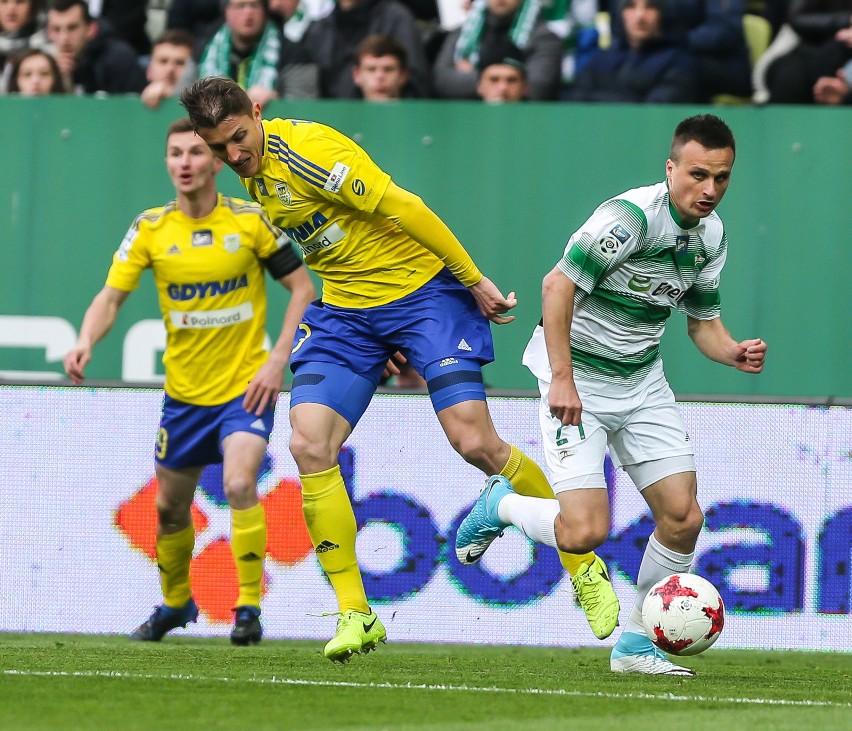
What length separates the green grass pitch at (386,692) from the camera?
4.65m

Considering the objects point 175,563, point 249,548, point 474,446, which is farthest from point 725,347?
point 175,563

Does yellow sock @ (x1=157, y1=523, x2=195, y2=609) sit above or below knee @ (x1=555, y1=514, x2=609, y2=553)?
below

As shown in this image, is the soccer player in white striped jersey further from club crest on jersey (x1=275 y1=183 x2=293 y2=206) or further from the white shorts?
club crest on jersey (x1=275 y1=183 x2=293 y2=206)

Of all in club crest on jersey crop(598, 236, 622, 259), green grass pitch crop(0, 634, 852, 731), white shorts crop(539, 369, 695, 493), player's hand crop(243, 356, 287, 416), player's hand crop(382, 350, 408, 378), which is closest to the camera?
green grass pitch crop(0, 634, 852, 731)

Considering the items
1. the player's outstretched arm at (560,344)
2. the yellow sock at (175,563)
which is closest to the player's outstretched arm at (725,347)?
the player's outstretched arm at (560,344)

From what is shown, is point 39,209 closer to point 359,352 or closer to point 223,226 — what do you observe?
point 223,226

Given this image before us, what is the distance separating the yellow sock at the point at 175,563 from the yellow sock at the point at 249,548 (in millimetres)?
313

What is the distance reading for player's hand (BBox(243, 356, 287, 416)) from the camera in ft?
24.5

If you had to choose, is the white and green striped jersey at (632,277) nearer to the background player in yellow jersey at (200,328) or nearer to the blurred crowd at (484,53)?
the background player in yellow jersey at (200,328)

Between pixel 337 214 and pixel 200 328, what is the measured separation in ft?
5.95

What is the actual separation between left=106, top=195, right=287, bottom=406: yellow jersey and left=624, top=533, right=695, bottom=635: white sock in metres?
2.45

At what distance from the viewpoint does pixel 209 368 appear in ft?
25.4

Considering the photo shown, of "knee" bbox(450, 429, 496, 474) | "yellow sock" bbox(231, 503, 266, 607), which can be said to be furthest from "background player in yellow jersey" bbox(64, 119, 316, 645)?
"knee" bbox(450, 429, 496, 474)

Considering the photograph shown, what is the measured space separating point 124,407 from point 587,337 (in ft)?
10.7
